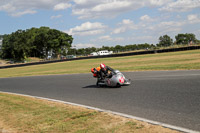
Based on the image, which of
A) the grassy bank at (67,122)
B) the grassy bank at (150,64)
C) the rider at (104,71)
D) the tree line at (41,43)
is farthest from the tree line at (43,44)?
the grassy bank at (67,122)

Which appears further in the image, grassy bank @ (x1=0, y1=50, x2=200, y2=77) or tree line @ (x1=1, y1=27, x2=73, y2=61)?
tree line @ (x1=1, y1=27, x2=73, y2=61)

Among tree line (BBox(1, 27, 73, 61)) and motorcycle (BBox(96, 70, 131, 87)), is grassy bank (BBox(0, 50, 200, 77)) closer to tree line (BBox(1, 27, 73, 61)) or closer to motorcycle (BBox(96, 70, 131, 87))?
motorcycle (BBox(96, 70, 131, 87))

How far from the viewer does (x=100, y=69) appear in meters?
12.3

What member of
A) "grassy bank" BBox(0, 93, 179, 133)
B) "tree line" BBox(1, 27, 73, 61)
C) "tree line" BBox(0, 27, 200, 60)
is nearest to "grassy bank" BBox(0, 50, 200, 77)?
"grassy bank" BBox(0, 93, 179, 133)

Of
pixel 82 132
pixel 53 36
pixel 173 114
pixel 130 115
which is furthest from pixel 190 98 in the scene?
pixel 53 36

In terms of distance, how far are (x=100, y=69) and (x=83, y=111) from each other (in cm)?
541

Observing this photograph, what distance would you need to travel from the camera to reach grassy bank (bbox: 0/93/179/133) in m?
5.11

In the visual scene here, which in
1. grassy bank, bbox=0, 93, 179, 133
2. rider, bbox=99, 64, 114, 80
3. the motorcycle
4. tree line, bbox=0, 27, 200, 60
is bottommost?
grassy bank, bbox=0, 93, 179, 133

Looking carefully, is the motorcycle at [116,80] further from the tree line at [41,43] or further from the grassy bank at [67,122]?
the tree line at [41,43]

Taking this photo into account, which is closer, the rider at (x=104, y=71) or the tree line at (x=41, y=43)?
the rider at (x=104, y=71)

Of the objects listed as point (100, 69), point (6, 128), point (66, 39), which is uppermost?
point (66, 39)

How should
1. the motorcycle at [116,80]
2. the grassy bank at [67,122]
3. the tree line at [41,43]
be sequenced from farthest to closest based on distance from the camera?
the tree line at [41,43], the motorcycle at [116,80], the grassy bank at [67,122]

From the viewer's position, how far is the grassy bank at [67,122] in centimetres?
511

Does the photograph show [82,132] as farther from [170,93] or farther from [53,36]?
[53,36]
